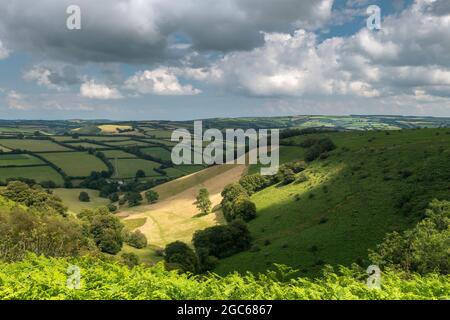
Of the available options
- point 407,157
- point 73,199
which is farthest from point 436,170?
point 73,199

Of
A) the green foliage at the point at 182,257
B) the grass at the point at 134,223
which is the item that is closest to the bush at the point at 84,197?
the grass at the point at 134,223

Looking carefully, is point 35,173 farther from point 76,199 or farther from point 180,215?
point 180,215

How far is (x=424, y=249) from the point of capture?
128 ft

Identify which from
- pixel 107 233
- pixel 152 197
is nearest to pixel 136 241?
pixel 107 233

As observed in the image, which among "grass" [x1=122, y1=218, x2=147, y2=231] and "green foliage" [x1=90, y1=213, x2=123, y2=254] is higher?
"green foliage" [x1=90, y1=213, x2=123, y2=254]

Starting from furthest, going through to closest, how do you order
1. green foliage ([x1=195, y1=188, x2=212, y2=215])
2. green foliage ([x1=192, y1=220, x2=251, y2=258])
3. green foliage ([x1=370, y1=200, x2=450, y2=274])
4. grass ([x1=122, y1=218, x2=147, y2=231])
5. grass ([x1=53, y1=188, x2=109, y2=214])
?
grass ([x1=53, y1=188, x2=109, y2=214]) → green foliage ([x1=195, y1=188, x2=212, y2=215]) → grass ([x1=122, y1=218, x2=147, y2=231]) → green foliage ([x1=192, y1=220, x2=251, y2=258]) → green foliage ([x1=370, y1=200, x2=450, y2=274])

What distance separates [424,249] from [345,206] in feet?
155

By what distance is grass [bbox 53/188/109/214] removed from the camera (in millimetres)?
154125

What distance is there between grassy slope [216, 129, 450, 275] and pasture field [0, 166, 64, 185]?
10941 cm

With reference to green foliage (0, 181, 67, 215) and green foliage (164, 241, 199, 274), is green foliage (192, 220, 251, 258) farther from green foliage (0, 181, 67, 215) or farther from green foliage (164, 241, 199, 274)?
green foliage (0, 181, 67, 215)

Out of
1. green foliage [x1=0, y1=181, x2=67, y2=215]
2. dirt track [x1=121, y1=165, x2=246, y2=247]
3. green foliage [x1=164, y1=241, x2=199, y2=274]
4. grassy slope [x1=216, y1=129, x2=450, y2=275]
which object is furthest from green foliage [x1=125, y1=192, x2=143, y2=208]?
green foliage [x1=164, y1=241, x2=199, y2=274]

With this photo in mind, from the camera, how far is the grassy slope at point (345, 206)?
6856 cm

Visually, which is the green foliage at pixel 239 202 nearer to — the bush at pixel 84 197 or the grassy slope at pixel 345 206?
the grassy slope at pixel 345 206
